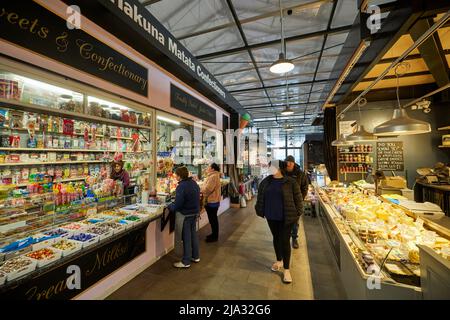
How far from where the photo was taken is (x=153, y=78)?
351cm

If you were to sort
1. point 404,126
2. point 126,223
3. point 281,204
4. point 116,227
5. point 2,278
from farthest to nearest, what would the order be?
point 281,204 → point 126,223 → point 116,227 → point 404,126 → point 2,278

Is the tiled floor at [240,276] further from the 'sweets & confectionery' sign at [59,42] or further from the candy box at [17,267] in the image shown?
the 'sweets & confectionery' sign at [59,42]

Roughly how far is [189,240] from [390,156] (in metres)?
6.37

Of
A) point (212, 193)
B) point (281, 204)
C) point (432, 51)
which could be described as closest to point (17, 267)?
point (281, 204)

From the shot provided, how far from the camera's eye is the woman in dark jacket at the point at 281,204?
273cm

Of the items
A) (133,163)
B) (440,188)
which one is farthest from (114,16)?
(440,188)

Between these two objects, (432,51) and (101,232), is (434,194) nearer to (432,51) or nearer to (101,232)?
(432,51)

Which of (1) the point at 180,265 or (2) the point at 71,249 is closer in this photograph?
(2) the point at 71,249

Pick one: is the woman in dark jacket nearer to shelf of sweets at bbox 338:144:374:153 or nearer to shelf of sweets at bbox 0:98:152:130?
shelf of sweets at bbox 0:98:152:130

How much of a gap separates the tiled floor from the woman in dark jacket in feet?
0.96

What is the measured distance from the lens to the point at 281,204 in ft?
9.05

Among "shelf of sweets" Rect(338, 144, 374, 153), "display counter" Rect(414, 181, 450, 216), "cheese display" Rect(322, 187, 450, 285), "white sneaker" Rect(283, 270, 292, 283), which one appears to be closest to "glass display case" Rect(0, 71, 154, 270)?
"white sneaker" Rect(283, 270, 292, 283)

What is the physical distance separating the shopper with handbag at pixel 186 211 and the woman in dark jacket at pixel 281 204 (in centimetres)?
105
